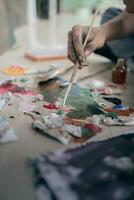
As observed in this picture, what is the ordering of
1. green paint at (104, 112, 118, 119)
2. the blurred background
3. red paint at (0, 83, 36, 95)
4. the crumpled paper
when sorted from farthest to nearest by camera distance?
the blurred background
red paint at (0, 83, 36, 95)
green paint at (104, 112, 118, 119)
the crumpled paper

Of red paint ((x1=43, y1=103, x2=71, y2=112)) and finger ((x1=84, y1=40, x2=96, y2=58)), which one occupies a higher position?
finger ((x1=84, y1=40, x2=96, y2=58))

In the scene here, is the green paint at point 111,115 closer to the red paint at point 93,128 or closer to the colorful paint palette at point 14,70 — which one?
the red paint at point 93,128

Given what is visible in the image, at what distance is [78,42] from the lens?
796 mm

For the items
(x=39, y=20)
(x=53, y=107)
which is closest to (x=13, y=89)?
(x=53, y=107)

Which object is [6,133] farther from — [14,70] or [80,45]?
[14,70]

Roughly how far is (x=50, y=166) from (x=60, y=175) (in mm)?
29

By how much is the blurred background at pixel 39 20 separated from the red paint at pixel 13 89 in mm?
445

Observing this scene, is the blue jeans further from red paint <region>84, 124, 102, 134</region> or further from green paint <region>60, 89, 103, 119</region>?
red paint <region>84, 124, 102, 134</region>

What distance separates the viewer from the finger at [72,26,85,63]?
2.52ft

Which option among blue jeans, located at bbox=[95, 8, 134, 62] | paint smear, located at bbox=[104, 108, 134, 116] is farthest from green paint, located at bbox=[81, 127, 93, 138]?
blue jeans, located at bbox=[95, 8, 134, 62]

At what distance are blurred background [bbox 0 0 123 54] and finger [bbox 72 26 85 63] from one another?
30 cm

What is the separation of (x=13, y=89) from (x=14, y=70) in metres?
0.17

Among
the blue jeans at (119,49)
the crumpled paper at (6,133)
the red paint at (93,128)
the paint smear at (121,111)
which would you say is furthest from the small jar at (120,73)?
the crumpled paper at (6,133)

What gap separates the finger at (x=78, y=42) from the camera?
769 millimetres
